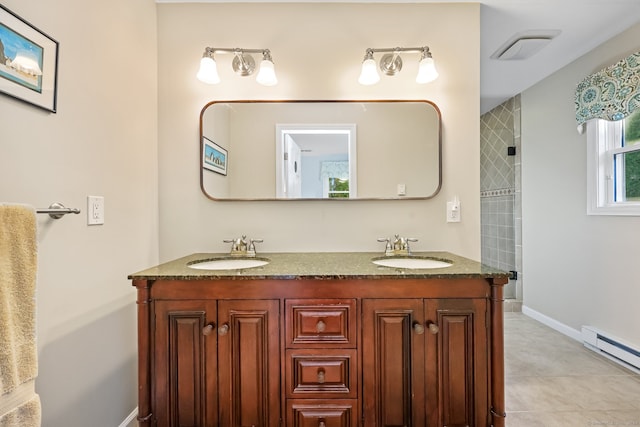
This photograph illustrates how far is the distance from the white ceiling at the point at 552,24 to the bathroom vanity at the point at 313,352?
1.69 metres

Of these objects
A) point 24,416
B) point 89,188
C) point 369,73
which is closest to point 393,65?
point 369,73

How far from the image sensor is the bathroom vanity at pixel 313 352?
128cm

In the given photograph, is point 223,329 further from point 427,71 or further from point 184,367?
point 427,71

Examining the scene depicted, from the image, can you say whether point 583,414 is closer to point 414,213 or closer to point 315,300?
point 414,213

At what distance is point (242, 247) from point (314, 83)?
108 cm

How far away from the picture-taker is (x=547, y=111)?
2.99 meters

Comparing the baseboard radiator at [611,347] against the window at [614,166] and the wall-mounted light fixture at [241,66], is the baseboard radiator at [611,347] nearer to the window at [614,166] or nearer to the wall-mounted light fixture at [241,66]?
the window at [614,166]

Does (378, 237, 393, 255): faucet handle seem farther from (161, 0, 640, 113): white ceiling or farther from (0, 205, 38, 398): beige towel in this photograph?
(0, 205, 38, 398): beige towel

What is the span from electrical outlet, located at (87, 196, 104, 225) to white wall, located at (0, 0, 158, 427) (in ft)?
0.08

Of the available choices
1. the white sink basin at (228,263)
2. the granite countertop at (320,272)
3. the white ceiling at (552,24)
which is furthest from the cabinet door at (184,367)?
the white ceiling at (552,24)

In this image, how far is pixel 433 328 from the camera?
1260mm

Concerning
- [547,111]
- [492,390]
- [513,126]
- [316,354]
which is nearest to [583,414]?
[492,390]

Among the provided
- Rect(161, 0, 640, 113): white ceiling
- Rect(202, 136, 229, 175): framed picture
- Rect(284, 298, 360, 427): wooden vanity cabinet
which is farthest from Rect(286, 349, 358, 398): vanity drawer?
Rect(161, 0, 640, 113): white ceiling

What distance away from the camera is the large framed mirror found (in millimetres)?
1893
